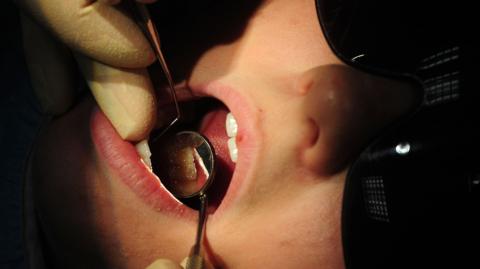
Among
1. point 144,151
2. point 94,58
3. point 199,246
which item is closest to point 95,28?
point 94,58

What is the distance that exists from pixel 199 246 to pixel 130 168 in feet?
0.49

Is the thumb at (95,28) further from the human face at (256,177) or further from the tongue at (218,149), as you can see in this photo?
the tongue at (218,149)

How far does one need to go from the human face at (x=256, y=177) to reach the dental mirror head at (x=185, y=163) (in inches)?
3.0

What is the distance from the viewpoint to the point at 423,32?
0.56 meters

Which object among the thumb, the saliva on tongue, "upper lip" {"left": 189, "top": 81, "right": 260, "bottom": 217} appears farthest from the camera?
the saliva on tongue

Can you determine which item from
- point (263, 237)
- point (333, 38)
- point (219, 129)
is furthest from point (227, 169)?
point (333, 38)

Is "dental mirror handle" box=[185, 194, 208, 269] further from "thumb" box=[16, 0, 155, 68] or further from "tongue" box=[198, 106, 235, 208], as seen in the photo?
"thumb" box=[16, 0, 155, 68]

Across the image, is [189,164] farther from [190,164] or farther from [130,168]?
[130,168]

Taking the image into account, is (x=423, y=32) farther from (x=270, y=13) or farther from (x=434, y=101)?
(x=270, y=13)

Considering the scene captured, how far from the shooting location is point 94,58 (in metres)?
0.52

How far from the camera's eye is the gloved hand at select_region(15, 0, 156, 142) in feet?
1.56

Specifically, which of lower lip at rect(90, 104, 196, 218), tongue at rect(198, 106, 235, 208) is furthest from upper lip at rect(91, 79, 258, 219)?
tongue at rect(198, 106, 235, 208)

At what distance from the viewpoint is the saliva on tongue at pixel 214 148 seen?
2.28 feet

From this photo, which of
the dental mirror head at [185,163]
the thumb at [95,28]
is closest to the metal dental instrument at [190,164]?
the dental mirror head at [185,163]
